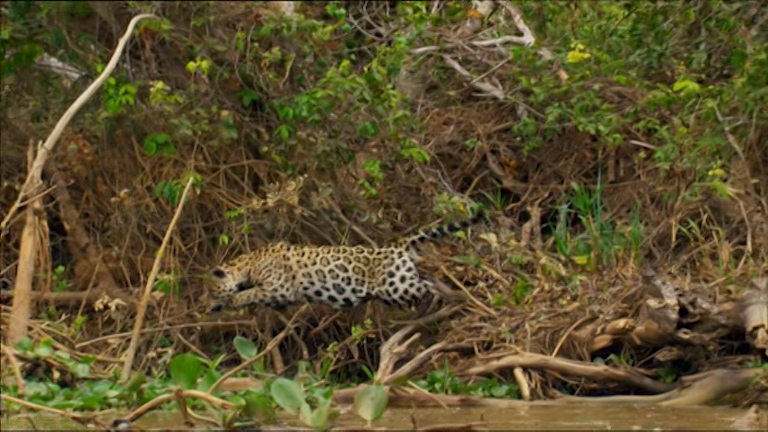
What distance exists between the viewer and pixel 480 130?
10234 millimetres

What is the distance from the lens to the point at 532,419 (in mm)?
6777

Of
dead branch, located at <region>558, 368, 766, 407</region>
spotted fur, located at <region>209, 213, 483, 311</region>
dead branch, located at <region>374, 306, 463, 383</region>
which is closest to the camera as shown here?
dead branch, located at <region>558, 368, 766, 407</region>

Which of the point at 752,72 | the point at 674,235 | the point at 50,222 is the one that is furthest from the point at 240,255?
the point at 752,72

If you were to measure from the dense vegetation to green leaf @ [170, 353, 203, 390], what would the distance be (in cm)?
176

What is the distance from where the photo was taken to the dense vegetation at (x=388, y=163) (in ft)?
27.7

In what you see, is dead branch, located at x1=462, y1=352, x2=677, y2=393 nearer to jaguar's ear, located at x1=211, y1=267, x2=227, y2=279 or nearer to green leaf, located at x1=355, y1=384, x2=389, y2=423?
green leaf, located at x1=355, y1=384, x2=389, y2=423

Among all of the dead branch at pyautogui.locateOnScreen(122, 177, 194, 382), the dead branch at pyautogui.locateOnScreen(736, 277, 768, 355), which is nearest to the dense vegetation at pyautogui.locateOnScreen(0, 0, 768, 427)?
the dead branch at pyautogui.locateOnScreen(736, 277, 768, 355)

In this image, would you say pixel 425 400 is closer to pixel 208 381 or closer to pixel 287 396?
pixel 208 381

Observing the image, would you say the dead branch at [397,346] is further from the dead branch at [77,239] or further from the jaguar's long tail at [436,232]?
the dead branch at [77,239]

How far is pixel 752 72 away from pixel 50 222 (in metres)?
4.44

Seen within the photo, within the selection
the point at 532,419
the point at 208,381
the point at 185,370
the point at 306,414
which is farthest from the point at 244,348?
the point at 532,419

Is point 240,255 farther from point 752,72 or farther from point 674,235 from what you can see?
point 752,72

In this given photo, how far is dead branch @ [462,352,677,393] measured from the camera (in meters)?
7.45

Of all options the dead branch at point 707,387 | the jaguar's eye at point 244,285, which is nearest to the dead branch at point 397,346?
the jaguar's eye at point 244,285
